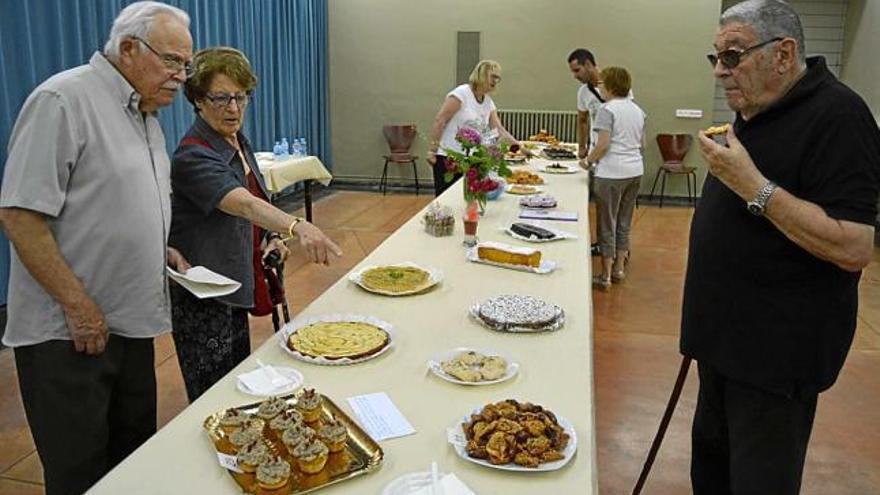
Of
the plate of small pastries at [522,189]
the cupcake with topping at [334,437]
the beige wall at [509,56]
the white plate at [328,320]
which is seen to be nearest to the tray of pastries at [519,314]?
the white plate at [328,320]

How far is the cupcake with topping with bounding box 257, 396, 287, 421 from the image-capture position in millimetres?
1345

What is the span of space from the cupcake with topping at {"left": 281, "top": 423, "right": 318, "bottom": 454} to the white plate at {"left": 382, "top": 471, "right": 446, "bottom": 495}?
169mm

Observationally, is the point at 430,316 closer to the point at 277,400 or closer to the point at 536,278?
the point at 536,278

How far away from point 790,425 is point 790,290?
0.31 meters

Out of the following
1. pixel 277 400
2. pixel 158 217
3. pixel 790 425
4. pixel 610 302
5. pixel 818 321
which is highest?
pixel 158 217

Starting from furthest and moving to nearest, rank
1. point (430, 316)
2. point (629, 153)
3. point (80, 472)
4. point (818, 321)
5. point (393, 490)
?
point (629, 153)
point (430, 316)
point (80, 472)
point (818, 321)
point (393, 490)

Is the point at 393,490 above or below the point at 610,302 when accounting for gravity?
above

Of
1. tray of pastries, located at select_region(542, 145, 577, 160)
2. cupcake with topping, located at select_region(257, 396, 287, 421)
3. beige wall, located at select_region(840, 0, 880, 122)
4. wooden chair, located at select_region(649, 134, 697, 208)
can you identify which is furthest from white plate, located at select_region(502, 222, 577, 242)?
beige wall, located at select_region(840, 0, 880, 122)

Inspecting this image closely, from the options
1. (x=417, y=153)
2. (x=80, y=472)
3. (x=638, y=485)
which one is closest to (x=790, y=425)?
(x=638, y=485)

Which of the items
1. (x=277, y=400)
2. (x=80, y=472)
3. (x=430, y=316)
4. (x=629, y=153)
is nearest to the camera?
(x=277, y=400)

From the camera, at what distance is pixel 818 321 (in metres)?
1.56

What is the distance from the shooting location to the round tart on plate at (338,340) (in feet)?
5.73

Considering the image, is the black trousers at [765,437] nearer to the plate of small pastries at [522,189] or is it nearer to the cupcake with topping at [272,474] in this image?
the cupcake with topping at [272,474]

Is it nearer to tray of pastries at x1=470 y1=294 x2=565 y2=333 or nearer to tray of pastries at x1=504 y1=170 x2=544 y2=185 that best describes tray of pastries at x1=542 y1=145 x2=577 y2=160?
tray of pastries at x1=504 y1=170 x2=544 y2=185
